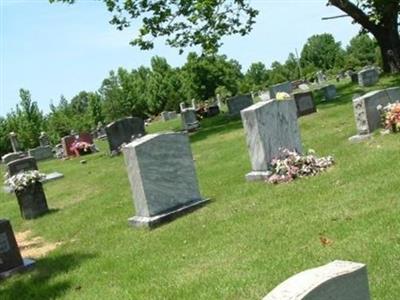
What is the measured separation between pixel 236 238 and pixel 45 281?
8.98 ft

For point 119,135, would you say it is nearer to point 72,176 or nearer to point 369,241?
point 72,176

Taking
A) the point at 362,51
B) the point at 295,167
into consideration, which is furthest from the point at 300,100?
the point at 362,51

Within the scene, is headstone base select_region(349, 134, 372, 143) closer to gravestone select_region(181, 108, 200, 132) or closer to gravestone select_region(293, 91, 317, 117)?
gravestone select_region(293, 91, 317, 117)

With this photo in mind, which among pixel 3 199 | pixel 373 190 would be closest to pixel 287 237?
pixel 373 190

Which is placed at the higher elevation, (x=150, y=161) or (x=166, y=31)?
(x=166, y=31)

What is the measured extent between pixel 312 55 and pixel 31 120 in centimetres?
7677

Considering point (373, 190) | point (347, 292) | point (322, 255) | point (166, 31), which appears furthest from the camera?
point (166, 31)

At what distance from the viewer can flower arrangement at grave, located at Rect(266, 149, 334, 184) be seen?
1073cm

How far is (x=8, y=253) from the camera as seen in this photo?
9.23 meters

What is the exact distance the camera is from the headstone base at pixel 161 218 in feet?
32.7

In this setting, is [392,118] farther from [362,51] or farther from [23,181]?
[362,51]

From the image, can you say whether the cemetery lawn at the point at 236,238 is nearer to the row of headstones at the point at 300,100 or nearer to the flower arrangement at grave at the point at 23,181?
the flower arrangement at grave at the point at 23,181

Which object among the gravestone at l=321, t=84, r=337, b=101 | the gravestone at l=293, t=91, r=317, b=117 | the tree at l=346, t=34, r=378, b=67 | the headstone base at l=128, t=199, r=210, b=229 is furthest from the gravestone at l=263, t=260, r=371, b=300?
the tree at l=346, t=34, r=378, b=67

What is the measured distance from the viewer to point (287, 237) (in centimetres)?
733
